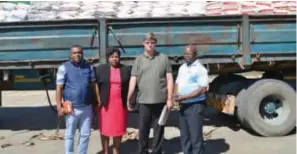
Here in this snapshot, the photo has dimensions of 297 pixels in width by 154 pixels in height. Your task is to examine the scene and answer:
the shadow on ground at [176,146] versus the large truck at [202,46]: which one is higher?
the large truck at [202,46]

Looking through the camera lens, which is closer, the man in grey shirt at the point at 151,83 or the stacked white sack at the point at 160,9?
the man in grey shirt at the point at 151,83

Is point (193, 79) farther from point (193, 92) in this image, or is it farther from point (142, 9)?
point (142, 9)

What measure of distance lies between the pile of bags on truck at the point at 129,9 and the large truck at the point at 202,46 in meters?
0.29

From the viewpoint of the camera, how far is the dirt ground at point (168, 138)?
6.25 m

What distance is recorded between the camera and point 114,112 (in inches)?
214

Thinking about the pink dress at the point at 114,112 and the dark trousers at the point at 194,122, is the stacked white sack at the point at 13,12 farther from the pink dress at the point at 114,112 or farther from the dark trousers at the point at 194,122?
the dark trousers at the point at 194,122

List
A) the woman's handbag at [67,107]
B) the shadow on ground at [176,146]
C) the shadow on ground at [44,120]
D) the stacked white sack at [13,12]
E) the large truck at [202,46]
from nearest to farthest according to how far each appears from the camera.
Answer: the woman's handbag at [67,107] → the shadow on ground at [176,146] → the large truck at [202,46] → the stacked white sack at [13,12] → the shadow on ground at [44,120]

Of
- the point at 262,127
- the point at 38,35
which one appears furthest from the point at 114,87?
the point at 262,127

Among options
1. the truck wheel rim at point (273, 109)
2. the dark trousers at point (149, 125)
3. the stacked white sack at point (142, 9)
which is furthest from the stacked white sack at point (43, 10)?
the truck wheel rim at point (273, 109)

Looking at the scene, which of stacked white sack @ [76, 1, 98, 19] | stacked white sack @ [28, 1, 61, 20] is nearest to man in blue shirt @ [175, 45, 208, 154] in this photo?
stacked white sack @ [76, 1, 98, 19]

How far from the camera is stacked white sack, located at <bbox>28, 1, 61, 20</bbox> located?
6680 mm

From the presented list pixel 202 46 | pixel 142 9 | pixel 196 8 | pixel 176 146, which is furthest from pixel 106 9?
pixel 176 146

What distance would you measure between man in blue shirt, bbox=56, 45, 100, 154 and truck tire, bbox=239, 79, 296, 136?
260cm

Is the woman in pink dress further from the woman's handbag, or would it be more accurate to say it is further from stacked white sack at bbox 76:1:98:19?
stacked white sack at bbox 76:1:98:19
